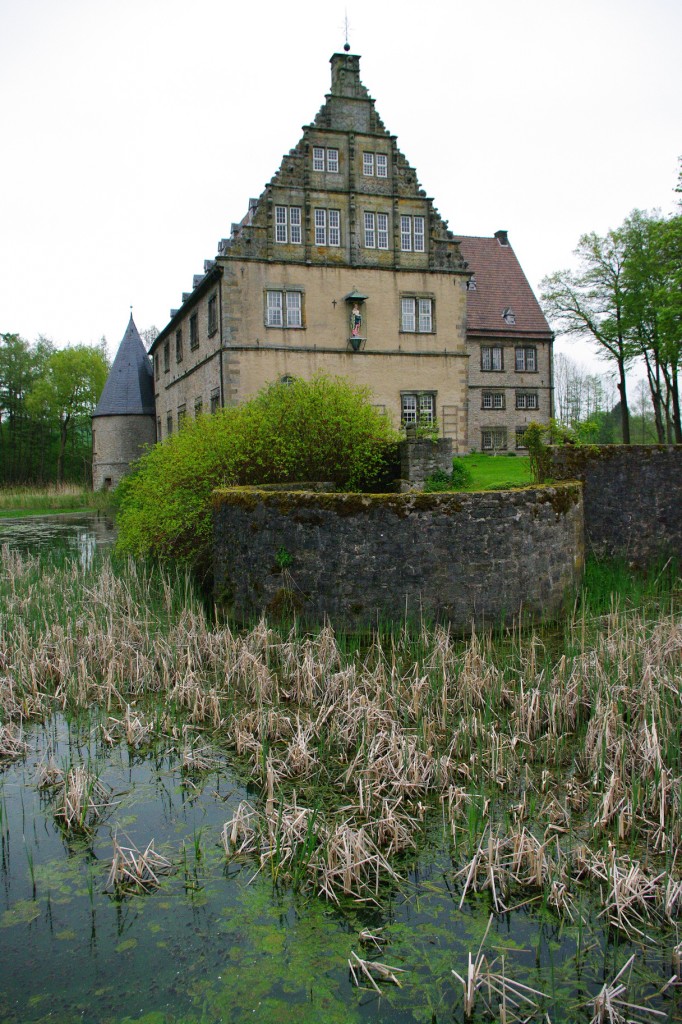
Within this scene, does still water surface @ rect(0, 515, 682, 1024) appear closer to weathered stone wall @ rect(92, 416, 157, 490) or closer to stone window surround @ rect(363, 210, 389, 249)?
stone window surround @ rect(363, 210, 389, 249)

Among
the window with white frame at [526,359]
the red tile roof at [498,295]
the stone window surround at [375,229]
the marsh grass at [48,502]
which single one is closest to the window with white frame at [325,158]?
the stone window surround at [375,229]

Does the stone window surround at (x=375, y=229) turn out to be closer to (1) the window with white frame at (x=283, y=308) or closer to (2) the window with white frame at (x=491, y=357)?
(1) the window with white frame at (x=283, y=308)

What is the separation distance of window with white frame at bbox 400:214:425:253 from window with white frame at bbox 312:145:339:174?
3168 millimetres

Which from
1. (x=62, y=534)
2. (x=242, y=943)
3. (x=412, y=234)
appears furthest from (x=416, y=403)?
(x=242, y=943)

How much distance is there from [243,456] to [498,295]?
3114cm

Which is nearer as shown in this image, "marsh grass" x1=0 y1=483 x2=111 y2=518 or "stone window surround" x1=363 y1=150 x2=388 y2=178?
"stone window surround" x1=363 y1=150 x2=388 y2=178

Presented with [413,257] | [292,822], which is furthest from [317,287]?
[292,822]

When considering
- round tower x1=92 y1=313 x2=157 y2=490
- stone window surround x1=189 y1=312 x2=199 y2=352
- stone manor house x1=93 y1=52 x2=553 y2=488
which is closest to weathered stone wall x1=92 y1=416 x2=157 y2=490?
round tower x1=92 y1=313 x2=157 y2=490

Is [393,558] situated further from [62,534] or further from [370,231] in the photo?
[370,231]

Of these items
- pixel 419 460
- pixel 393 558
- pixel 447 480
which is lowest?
pixel 393 558

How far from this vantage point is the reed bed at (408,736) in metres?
5.15

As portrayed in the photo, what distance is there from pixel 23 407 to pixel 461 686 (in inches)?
2384

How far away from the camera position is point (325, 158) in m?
29.5

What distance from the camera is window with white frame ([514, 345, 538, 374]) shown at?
4209cm
